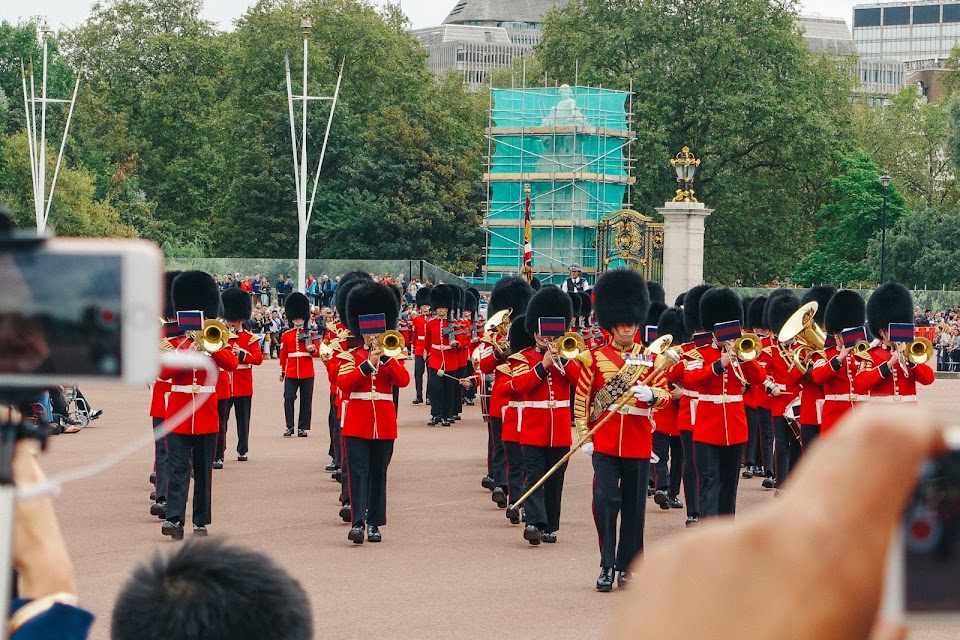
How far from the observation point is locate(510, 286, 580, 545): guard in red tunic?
9.40 m

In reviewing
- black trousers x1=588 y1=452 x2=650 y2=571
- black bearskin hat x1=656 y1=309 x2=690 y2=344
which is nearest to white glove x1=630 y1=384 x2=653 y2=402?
black trousers x1=588 y1=452 x2=650 y2=571

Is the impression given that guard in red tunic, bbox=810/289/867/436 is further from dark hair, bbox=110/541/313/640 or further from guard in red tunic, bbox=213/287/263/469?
dark hair, bbox=110/541/313/640

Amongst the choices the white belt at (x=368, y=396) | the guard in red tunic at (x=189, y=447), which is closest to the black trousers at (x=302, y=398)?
the guard in red tunic at (x=189, y=447)

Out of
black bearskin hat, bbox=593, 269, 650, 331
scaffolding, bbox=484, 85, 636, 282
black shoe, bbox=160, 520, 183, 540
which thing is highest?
scaffolding, bbox=484, 85, 636, 282

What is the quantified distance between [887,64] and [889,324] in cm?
12237

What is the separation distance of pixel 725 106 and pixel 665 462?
105 ft

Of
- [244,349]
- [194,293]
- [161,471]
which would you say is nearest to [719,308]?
[194,293]

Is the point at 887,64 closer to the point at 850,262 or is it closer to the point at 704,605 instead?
the point at 850,262

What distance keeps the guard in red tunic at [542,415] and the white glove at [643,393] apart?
1379mm

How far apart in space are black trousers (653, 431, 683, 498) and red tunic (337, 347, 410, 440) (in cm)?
273

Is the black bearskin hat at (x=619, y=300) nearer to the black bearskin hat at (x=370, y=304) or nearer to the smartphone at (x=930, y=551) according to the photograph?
the black bearskin hat at (x=370, y=304)

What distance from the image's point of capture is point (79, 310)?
1.61 meters

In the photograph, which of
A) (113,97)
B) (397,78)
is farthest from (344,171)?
(113,97)

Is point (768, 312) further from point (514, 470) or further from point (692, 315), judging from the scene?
point (514, 470)
